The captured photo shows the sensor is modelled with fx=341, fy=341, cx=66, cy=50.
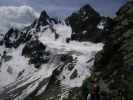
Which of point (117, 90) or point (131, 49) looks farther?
point (131, 49)

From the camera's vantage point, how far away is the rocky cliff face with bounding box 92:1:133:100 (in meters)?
43.5

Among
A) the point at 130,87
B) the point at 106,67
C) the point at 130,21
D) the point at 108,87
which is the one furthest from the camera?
the point at 130,21

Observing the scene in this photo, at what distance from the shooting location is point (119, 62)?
49.6m

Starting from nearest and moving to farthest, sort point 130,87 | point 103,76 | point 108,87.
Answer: point 130,87
point 108,87
point 103,76

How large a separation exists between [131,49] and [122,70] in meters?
4.48

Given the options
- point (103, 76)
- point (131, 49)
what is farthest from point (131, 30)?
point (103, 76)

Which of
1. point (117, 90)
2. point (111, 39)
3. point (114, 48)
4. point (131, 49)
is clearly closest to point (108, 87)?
point (117, 90)

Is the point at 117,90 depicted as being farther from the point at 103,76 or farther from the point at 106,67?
the point at 106,67

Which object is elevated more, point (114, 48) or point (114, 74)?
point (114, 48)

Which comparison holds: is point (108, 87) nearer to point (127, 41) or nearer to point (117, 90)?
point (117, 90)

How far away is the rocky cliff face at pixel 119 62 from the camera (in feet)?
143

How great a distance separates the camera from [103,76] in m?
49.4

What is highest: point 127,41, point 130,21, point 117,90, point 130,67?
point 130,21

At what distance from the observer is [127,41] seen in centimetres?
5297
